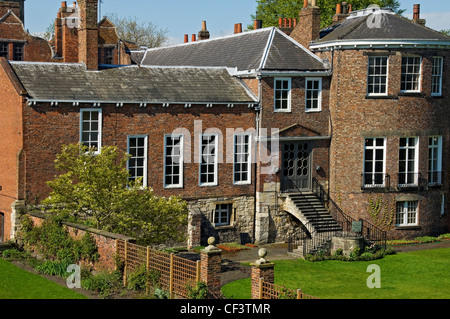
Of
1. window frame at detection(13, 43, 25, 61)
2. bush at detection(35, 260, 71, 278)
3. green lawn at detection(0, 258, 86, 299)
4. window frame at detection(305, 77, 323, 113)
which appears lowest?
green lawn at detection(0, 258, 86, 299)

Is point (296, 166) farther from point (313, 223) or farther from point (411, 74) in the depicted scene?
point (411, 74)

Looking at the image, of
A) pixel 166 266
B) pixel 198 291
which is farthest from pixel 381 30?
pixel 198 291

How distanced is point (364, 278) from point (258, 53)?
13005 millimetres

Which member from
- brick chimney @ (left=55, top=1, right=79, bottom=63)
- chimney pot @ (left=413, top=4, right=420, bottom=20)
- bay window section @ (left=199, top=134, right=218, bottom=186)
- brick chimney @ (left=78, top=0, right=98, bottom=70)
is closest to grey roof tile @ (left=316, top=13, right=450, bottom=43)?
chimney pot @ (left=413, top=4, right=420, bottom=20)

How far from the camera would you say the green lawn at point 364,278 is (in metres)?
24.3

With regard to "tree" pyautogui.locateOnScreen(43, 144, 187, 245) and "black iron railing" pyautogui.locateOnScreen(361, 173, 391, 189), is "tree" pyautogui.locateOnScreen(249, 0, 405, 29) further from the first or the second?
"tree" pyautogui.locateOnScreen(43, 144, 187, 245)

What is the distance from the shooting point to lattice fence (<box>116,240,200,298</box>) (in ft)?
67.9

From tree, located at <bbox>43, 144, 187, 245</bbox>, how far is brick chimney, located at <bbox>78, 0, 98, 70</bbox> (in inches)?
274

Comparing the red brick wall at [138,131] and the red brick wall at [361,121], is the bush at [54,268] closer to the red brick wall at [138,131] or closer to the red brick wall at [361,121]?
the red brick wall at [138,131]

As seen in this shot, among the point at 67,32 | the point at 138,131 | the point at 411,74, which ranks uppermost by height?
the point at 67,32

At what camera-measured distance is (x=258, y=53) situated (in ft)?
114

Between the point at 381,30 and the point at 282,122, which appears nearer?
the point at 282,122

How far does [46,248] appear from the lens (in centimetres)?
2691

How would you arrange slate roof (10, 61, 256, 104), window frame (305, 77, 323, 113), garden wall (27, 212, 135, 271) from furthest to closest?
window frame (305, 77, 323, 113), slate roof (10, 61, 256, 104), garden wall (27, 212, 135, 271)
